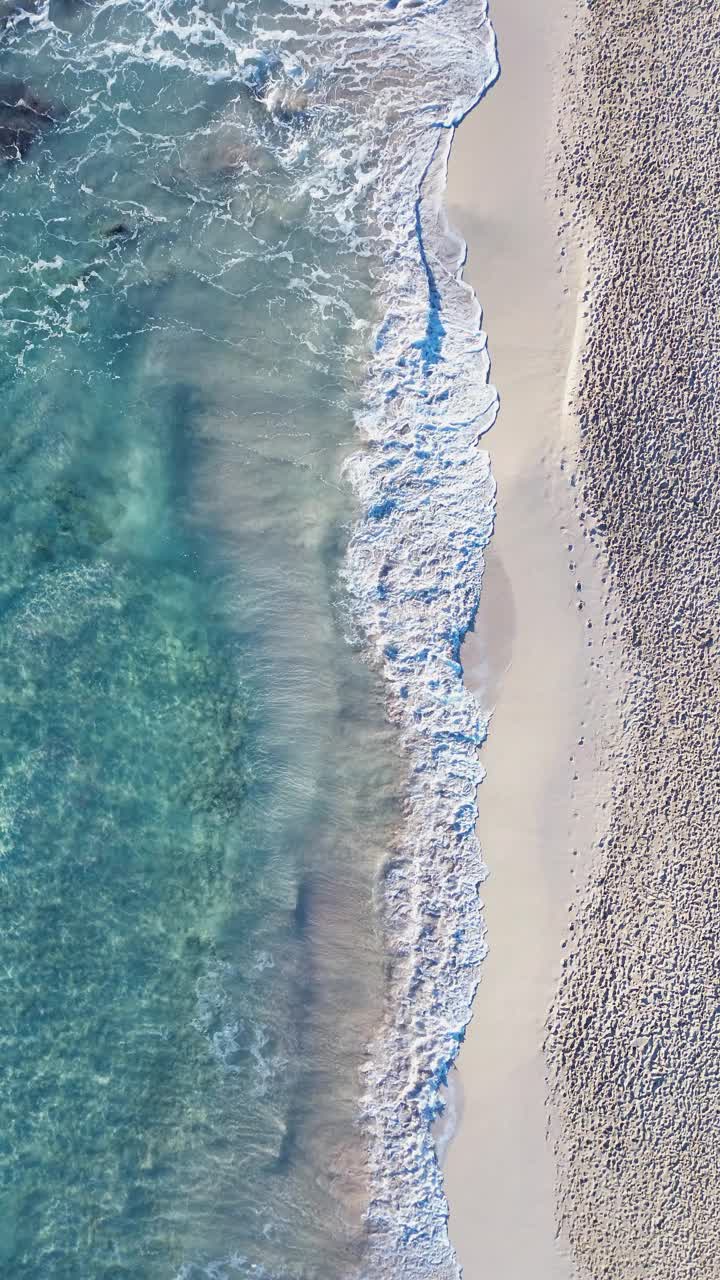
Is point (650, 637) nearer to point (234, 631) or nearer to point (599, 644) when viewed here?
point (599, 644)

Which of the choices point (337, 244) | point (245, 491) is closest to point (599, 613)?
point (245, 491)

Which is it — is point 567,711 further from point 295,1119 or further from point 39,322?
point 39,322

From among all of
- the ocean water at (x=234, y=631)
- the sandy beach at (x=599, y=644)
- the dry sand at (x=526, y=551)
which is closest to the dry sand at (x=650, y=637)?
the sandy beach at (x=599, y=644)

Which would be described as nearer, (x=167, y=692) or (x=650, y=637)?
(x=650, y=637)

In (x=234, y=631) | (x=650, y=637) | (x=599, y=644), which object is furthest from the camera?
(x=234, y=631)

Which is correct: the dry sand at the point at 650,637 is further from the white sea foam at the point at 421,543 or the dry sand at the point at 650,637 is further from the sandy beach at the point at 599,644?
the white sea foam at the point at 421,543

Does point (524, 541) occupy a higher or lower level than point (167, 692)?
higher

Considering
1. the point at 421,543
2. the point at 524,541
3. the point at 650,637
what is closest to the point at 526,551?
the point at 524,541
